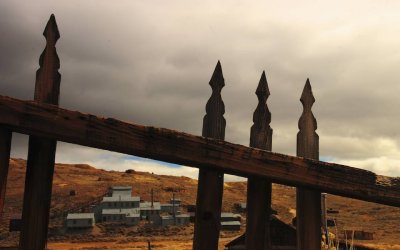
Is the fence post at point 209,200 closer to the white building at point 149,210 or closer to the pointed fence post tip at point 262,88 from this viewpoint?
the pointed fence post tip at point 262,88

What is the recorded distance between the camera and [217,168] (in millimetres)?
2217

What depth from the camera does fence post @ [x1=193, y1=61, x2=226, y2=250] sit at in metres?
2.44

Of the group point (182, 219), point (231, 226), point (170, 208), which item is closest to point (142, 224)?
point (182, 219)

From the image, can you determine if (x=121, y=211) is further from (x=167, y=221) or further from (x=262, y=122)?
(x=262, y=122)

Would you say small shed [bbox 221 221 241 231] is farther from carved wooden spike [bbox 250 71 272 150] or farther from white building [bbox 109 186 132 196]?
carved wooden spike [bbox 250 71 272 150]

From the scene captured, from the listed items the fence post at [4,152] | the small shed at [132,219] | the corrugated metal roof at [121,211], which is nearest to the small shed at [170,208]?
the corrugated metal roof at [121,211]

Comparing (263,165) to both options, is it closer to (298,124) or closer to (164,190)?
(298,124)

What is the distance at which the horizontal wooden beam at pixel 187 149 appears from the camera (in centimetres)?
204

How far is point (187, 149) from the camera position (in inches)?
83.0

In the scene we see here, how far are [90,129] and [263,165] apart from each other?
823 mm

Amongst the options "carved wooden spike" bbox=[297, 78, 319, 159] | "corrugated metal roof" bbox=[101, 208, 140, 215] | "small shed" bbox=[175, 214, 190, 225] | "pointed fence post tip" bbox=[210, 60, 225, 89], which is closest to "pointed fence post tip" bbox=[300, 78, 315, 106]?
"carved wooden spike" bbox=[297, 78, 319, 159]

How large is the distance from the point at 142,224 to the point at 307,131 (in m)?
61.0

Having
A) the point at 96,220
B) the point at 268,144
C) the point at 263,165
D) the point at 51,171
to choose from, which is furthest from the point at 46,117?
the point at 96,220

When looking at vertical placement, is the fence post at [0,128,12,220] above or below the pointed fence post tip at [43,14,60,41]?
below
